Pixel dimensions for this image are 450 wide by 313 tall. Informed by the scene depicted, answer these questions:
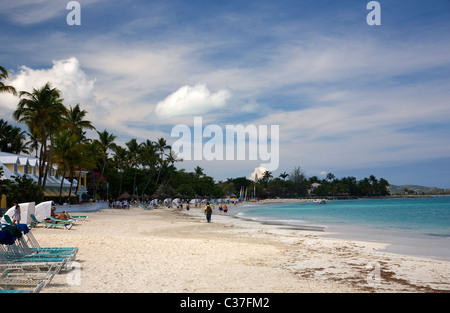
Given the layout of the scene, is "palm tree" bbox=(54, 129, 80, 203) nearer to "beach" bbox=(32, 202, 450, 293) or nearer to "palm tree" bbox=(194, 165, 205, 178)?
"beach" bbox=(32, 202, 450, 293)

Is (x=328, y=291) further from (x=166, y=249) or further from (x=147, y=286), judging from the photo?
(x=166, y=249)

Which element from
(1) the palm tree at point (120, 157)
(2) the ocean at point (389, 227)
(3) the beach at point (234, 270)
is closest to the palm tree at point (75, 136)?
(2) the ocean at point (389, 227)

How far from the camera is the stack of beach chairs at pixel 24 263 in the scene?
6.82 m

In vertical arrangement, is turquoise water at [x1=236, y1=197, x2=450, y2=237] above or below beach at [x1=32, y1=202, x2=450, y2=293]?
below

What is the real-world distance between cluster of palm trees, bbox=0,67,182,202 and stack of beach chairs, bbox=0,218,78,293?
65.7 feet

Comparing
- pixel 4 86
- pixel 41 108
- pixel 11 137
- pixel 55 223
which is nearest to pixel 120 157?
pixel 11 137

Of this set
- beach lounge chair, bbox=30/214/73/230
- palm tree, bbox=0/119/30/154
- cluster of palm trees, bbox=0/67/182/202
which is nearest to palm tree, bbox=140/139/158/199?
cluster of palm trees, bbox=0/67/182/202

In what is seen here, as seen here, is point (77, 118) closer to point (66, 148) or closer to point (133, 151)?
point (66, 148)

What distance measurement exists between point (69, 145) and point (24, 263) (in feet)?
112

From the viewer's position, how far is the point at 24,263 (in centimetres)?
739

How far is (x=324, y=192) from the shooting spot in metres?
188

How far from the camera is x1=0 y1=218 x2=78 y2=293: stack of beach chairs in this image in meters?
6.82

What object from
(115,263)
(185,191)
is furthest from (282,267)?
(185,191)
